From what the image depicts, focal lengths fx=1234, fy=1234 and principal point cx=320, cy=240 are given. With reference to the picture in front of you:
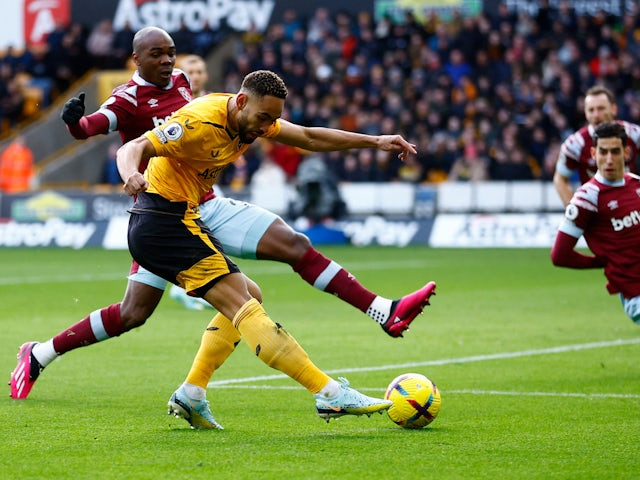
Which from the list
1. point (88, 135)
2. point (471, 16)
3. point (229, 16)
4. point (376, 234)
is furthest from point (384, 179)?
point (88, 135)

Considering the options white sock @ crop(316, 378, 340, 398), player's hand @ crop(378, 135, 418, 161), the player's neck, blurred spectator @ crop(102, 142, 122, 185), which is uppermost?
the player's neck

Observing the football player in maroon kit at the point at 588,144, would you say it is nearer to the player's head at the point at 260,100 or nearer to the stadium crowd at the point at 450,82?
the player's head at the point at 260,100

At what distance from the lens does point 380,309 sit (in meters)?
6.88

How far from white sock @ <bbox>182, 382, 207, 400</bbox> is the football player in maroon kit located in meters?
4.80

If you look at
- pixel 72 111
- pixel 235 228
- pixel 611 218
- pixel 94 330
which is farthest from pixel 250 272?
pixel 72 111

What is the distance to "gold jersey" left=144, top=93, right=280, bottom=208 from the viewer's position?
6.22 meters

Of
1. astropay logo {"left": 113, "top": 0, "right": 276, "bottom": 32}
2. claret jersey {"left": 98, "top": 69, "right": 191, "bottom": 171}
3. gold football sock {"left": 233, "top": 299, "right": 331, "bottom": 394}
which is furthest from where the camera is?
astropay logo {"left": 113, "top": 0, "right": 276, "bottom": 32}

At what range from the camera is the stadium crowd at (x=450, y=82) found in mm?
26094

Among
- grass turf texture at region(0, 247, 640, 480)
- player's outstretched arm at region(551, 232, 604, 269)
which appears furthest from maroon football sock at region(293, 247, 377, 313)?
player's outstretched arm at region(551, 232, 604, 269)

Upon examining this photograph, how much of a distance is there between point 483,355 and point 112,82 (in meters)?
22.9

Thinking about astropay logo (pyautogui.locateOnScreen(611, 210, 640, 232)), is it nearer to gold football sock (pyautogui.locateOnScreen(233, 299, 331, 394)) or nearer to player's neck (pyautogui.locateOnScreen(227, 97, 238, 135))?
gold football sock (pyautogui.locateOnScreen(233, 299, 331, 394))

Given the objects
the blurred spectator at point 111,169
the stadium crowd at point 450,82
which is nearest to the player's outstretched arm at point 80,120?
the stadium crowd at point 450,82

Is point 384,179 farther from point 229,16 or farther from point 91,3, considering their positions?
point 91,3

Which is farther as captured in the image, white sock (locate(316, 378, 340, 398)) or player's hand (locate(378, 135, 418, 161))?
player's hand (locate(378, 135, 418, 161))
